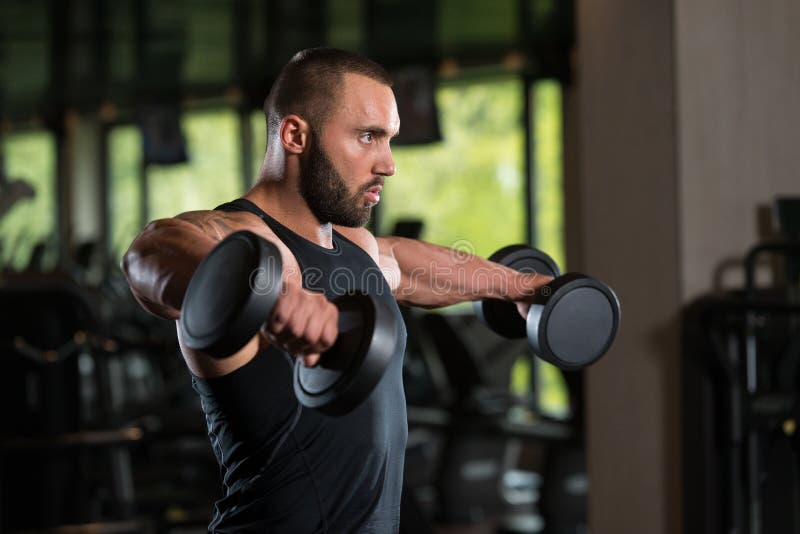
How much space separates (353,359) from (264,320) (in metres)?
0.09

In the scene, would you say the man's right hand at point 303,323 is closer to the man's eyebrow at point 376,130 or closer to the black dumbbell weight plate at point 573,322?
the man's eyebrow at point 376,130

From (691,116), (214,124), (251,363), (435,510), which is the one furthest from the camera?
(214,124)

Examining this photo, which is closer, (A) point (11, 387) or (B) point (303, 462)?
(B) point (303, 462)

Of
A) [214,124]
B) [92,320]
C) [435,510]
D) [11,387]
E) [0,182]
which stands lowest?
[435,510]

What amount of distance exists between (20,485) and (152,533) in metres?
0.64

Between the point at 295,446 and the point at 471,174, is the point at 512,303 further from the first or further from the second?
the point at 471,174

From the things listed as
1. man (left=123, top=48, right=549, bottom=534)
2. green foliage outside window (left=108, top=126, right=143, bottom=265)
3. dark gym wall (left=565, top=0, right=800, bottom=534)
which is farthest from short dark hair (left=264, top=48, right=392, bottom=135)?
green foliage outside window (left=108, top=126, right=143, bottom=265)

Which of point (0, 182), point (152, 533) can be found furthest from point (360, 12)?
point (152, 533)

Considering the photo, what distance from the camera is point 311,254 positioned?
1.35 meters

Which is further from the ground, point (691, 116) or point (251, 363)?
point (691, 116)

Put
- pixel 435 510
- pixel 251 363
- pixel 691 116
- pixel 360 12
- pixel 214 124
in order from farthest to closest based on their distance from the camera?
pixel 214 124, pixel 360 12, pixel 435 510, pixel 691 116, pixel 251 363

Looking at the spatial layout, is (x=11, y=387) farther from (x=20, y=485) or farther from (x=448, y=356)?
(x=448, y=356)

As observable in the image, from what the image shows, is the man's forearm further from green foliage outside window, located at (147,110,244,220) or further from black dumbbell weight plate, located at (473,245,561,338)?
green foliage outside window, located at (147,110,244,220)

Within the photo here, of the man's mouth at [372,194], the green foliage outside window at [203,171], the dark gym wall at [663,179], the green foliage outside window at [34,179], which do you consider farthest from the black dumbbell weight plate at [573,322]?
the green foliage outside window at [34,179]
